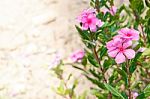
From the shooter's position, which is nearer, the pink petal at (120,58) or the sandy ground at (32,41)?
the pink petal at (120,58)

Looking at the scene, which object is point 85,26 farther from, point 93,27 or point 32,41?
point 32,41

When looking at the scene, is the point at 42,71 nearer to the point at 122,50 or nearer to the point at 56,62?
the point at 56,62

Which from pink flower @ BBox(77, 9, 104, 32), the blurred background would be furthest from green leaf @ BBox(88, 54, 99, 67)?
the blurred background

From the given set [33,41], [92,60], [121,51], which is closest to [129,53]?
[121,51]

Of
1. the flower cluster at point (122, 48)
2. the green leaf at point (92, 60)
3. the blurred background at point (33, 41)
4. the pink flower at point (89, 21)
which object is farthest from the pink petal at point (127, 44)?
the blurred background at point (33, 41)

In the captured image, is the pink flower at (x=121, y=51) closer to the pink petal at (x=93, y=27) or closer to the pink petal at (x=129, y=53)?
the pink petal at (x=129, y=53)

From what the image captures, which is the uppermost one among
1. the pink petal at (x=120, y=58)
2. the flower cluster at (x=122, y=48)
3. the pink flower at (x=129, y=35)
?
the pink flower at (x=129, y=35)

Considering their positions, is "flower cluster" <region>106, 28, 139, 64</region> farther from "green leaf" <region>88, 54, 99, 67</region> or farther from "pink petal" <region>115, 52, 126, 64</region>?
"green leaf" <region>88, 54, 99, 67</region>
